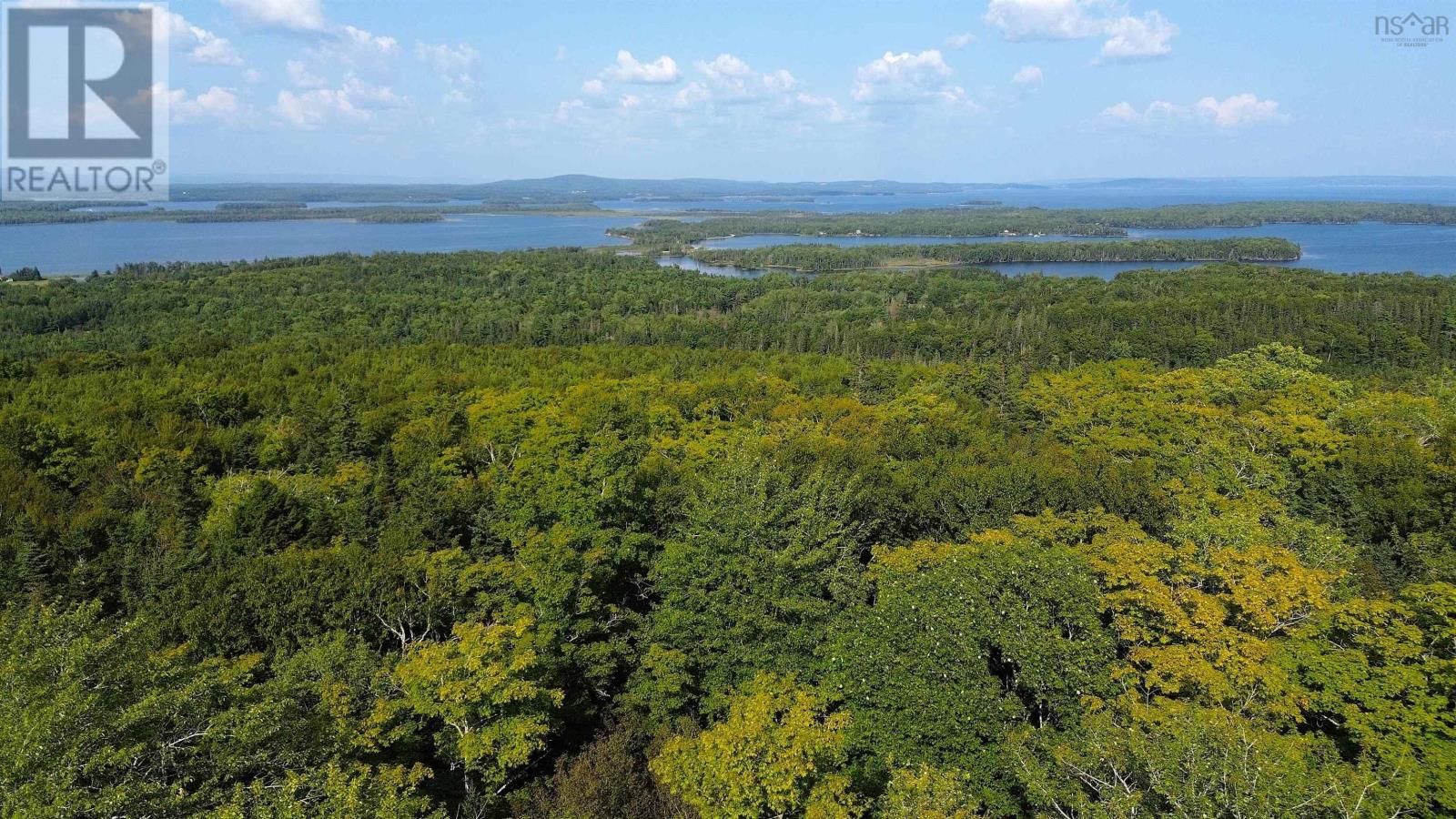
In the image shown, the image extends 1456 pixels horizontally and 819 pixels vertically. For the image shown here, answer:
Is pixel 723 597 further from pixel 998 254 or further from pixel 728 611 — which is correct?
pixel 998 254

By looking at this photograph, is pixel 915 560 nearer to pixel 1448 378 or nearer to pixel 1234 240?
pixel 1448 378

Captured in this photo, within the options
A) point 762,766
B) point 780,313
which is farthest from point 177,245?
point 762,766

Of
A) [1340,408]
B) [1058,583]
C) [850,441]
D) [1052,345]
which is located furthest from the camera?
[1052,345]

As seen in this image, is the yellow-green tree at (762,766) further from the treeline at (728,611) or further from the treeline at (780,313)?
the treeline at (780,313)

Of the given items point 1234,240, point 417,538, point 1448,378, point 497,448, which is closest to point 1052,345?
point 1448,378

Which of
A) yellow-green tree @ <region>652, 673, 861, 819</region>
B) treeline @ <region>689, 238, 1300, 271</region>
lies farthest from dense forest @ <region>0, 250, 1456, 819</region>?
treeline @ <region>689, 238, 1300, 271</region>

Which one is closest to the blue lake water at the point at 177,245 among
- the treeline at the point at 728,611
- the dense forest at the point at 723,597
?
the dense forest at the point at 723,597

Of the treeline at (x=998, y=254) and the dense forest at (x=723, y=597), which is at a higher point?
the treeline at (x=998, y=254)
